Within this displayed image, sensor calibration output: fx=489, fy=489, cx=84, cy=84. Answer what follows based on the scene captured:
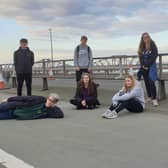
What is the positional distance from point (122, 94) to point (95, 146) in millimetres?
3761

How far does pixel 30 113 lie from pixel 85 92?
2.09 m

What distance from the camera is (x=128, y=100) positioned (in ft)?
35.2

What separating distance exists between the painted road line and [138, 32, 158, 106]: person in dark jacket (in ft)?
20.0

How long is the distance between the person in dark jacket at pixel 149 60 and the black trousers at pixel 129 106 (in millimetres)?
1057

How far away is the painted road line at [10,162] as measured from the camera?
6009mm

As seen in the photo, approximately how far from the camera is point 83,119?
34.2ft

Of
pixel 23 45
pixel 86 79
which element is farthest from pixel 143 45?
pixel 23 45

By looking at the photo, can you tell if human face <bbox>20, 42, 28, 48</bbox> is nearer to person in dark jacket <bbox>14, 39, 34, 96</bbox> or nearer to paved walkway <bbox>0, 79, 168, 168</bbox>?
person in dark jacket <bbox>14, 39, 34, 96</bbox>

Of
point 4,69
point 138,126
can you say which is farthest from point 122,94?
point 4,69

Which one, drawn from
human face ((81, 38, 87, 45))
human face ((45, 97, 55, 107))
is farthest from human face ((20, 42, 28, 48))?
human face ((45, 97, 55, 107))

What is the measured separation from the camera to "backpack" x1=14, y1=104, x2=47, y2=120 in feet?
34.2

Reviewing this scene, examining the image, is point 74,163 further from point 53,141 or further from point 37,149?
point 53,141

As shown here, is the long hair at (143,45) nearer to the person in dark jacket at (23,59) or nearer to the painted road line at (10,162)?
the person in dark jacket at (23,59)

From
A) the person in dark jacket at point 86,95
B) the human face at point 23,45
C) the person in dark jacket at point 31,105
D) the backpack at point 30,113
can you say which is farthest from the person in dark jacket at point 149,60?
the human face at point 23,45
